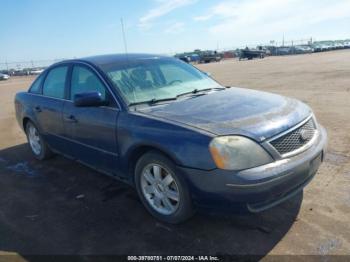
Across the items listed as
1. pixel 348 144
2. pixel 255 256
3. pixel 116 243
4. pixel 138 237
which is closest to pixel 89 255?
pixel 116 243

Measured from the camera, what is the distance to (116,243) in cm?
312

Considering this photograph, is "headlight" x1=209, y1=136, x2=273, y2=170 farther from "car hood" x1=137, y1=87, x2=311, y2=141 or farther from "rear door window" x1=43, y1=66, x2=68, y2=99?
"rear door window" x1=43, y1=66, x2=68, y2=99

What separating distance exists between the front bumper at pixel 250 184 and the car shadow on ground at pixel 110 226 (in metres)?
0.21

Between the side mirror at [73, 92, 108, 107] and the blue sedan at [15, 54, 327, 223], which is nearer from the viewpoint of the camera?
the blue sedan at [15, 54, 327, 223]

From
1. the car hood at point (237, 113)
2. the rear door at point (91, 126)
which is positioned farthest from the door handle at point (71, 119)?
the car hood at point (237, 113)

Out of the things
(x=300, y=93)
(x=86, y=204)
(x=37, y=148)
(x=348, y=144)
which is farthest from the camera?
(x=300, y=93)

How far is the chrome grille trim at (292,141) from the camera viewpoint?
292 cm

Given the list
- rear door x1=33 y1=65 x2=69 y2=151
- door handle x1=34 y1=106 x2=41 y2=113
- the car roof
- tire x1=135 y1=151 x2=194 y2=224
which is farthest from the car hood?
door handle x1=34 y1=106 x2=41 y2=113

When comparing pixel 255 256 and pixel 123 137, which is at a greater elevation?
pixel 123 137

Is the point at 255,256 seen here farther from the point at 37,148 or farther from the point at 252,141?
the point at 37,148

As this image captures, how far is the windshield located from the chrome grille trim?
1.35 metres

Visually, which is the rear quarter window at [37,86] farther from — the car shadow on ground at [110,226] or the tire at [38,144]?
the car shadow on ground at [110,226]

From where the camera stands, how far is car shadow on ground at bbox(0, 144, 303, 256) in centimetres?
302

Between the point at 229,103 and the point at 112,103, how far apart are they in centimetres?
127
